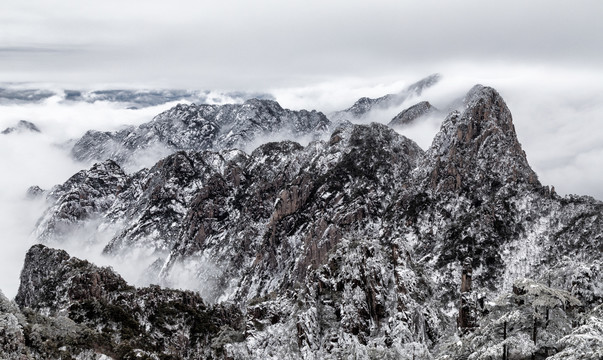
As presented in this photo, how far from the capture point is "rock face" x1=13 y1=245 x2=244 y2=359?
77.9m

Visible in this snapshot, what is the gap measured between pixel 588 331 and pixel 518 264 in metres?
142

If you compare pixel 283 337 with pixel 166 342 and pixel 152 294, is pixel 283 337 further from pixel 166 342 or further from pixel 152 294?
pixel 152 294

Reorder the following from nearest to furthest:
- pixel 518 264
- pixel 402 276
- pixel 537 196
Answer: pixel 402 276, pixel 518 264, pixel 537 196

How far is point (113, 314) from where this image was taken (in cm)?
10969

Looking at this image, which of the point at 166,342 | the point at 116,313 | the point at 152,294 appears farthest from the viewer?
the point at 152,294

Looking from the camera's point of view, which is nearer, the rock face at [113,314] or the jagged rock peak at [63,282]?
the rock face at [113,314]

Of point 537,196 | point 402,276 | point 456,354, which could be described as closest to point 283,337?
point 402,276

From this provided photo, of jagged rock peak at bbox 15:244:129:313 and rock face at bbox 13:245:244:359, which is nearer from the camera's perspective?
rock face at bbox 13:245:244:359

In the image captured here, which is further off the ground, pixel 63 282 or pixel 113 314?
pixel 63 282

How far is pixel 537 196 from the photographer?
181 meters

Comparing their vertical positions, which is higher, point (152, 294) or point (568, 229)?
point (568, 229)

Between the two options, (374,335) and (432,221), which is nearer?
(374,335)

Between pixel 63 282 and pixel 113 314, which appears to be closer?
pixel 113 314

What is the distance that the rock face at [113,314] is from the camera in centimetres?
7788
